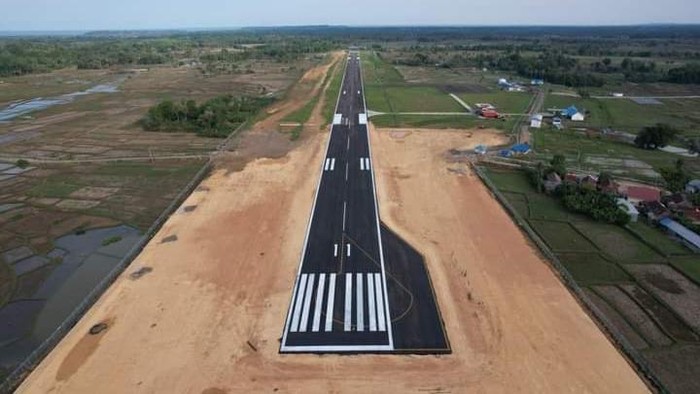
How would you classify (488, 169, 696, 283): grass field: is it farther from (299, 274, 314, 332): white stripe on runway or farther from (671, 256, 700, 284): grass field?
(299, 274, 314, 332): white stripe on runway

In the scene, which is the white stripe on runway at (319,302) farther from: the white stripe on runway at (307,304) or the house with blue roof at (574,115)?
the house with blue roof at (574,115)

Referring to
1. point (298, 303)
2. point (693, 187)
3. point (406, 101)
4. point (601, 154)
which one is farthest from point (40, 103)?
point (693, 187)

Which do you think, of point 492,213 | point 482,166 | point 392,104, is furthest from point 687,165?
point 392,104

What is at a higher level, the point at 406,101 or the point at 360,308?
the point at 406,101

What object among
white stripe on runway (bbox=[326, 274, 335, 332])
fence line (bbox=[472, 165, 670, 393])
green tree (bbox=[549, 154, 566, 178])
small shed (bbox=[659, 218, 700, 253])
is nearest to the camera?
fence line (bbox=[472, 165, 670, 393])

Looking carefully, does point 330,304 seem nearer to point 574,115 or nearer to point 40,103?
point 574,115

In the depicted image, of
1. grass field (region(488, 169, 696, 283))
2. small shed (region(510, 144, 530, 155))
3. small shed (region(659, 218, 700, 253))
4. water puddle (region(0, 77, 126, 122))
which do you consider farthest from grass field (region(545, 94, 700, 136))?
water puddle (region(0, 77, 126, 122))

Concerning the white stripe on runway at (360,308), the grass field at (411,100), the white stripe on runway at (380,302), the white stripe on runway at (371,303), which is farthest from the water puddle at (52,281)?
the grass field at (411,100)

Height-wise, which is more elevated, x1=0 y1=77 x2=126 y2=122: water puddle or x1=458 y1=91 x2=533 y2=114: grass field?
x1=458 y1=91 x2=533 y2=114: grass field
